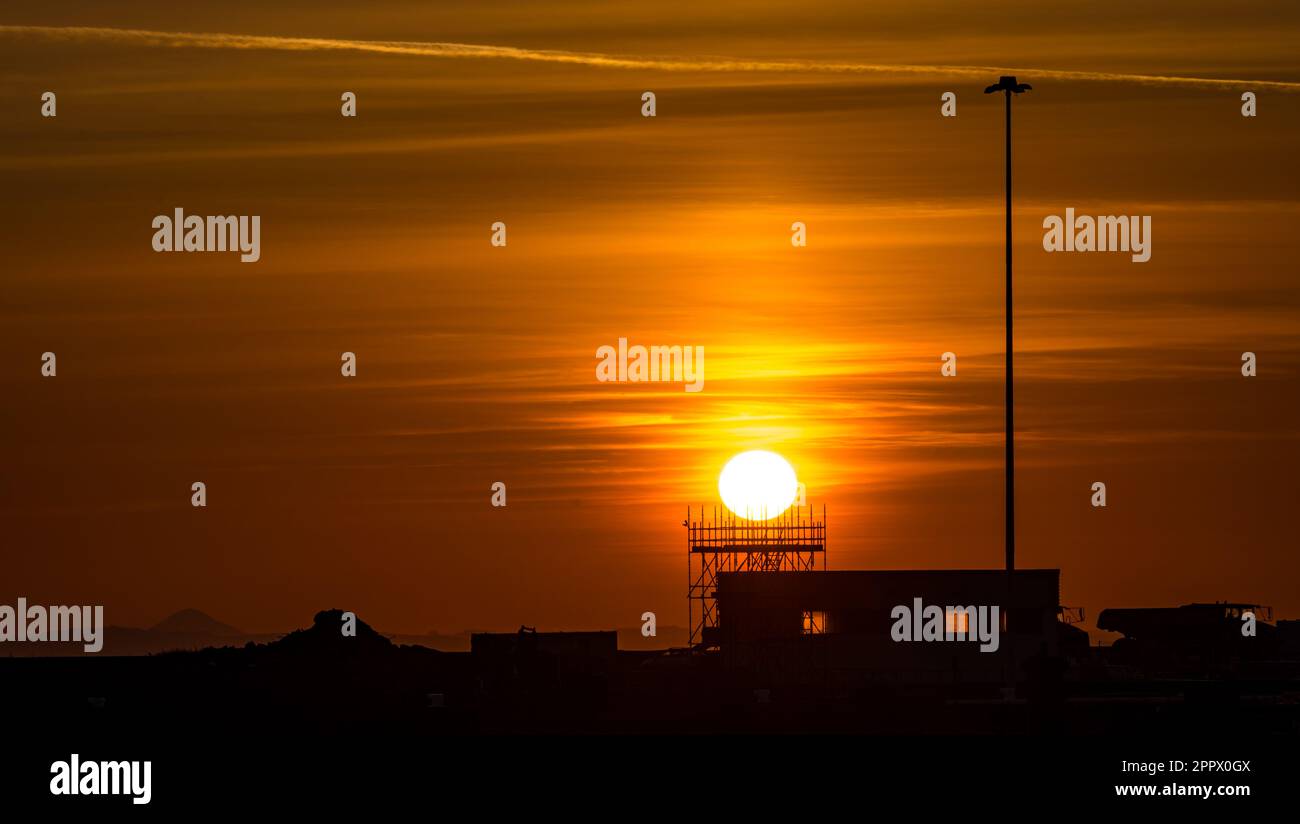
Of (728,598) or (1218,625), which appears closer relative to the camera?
(728,598)

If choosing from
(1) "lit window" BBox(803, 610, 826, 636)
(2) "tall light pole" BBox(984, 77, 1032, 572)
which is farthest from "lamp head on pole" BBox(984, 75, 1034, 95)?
(1) "lit window" BBox(803, 610, 826, 636)

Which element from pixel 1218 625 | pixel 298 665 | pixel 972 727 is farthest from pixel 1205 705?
pixel 1218 625

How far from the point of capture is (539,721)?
225ft

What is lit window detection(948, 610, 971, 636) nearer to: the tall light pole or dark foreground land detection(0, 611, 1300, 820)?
dark foreground land detection(0, 611, 1300, 820)

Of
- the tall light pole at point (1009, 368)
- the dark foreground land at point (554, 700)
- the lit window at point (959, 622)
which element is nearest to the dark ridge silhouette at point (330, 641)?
the dark foreground land at point (554, 700)

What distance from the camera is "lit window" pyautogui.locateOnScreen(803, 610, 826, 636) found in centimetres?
9969

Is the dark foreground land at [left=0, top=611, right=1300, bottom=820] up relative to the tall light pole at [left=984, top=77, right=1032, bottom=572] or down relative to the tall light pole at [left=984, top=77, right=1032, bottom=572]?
down

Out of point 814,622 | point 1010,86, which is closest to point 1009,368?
point 1010,86

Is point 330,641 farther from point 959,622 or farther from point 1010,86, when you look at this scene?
point 1010,86

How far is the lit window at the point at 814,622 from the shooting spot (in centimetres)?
9969

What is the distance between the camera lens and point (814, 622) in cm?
10006
